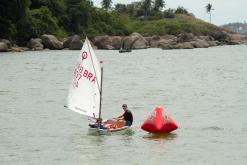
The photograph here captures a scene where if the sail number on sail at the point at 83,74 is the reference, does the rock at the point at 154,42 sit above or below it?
below

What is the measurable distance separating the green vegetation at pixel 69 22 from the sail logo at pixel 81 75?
288 feet

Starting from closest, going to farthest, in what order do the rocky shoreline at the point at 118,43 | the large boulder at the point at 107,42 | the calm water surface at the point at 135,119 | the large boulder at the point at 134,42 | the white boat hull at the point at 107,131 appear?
the calm water surface at the point at 135,119
the white boat hull at the point at 107,131
the rocky shoreline at the point at 118,43
the large boulder at the point at 107,42
the large boulder at the point at 134,42

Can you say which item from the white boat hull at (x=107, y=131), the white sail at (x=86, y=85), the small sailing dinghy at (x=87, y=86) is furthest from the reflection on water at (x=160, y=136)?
the white sail at (x=86, y=85)

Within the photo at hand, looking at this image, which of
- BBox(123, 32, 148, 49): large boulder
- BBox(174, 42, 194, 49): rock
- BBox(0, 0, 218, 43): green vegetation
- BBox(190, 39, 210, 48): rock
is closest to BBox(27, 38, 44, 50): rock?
BBox(0, 0, 218, 43): green vegetation

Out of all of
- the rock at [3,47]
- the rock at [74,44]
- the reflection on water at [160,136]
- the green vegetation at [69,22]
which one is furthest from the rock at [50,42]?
the reflection on water at [160,136]

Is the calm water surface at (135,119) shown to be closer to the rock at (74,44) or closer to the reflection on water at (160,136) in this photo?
the reflection on water at (160,136)

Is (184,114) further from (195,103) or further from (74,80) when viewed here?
(74,80)

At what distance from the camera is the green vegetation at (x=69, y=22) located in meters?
116

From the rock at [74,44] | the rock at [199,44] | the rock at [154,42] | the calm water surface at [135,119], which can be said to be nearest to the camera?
the calm water surface at [135,119]

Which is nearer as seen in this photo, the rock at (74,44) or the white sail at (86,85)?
the white sail at (86,85)

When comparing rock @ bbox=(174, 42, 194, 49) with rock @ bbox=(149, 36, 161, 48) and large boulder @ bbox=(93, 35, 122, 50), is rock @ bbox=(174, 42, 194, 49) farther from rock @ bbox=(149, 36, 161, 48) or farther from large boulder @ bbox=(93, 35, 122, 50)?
large boulder @ bbox=(93, 35, 122, 50)

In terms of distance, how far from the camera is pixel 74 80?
95.3ft

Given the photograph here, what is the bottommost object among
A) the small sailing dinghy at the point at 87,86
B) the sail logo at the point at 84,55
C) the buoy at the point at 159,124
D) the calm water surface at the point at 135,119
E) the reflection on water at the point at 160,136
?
the calm water surface at the point at 135,119

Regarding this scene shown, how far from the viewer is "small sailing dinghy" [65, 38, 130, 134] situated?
2853 cm
